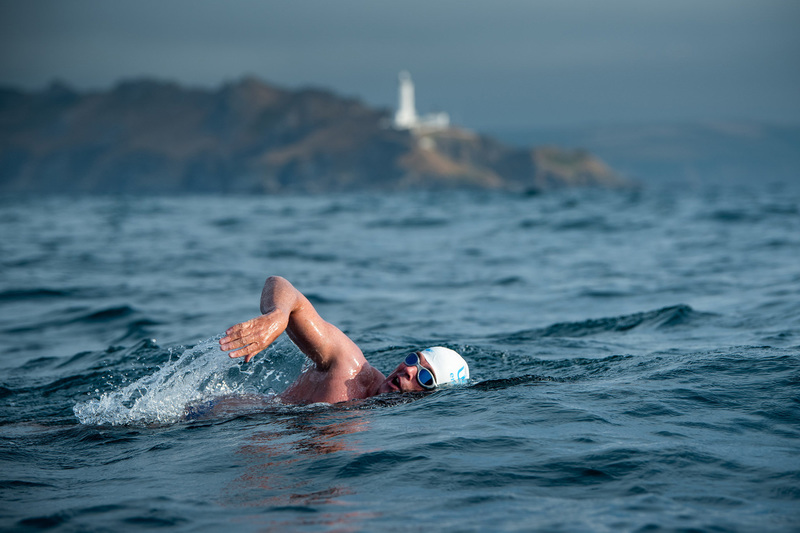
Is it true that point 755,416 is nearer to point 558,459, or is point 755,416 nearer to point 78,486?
point 558,459

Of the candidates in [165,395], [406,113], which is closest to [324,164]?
[406,113]

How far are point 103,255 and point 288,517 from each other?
19.3 m

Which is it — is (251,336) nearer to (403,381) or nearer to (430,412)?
(430,412)

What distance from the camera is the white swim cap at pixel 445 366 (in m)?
6.62

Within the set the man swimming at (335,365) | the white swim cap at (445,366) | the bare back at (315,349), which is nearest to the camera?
the bare back at (315,349)

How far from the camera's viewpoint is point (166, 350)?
941 centimetres

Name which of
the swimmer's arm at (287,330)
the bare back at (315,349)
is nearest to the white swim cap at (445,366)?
the bare back at (315,349)

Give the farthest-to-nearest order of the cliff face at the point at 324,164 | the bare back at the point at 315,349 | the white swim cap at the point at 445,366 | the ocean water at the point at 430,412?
the cliff face at the point at 324,164
the white swim cap at the point at 445,366
the bare back at the point at 315,349
the ocean water at the point at 430,412

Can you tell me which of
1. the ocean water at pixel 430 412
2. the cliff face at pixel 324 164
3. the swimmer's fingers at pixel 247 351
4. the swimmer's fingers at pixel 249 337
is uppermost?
the cliff face at pixel 324 164

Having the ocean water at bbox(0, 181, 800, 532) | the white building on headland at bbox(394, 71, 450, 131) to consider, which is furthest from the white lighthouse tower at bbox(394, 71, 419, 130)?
the ocean water at bbox(0, 181, 800, 532)

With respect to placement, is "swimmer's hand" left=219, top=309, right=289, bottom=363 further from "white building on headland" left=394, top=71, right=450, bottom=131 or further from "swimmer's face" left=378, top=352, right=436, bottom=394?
"white building on headland" left=394, top=71, right=450, bottom=131

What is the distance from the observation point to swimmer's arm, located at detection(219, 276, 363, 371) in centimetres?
505

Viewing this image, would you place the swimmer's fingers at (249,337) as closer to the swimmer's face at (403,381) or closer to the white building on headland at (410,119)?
the swimmer's face at (403,381)

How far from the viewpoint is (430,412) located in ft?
20.0
